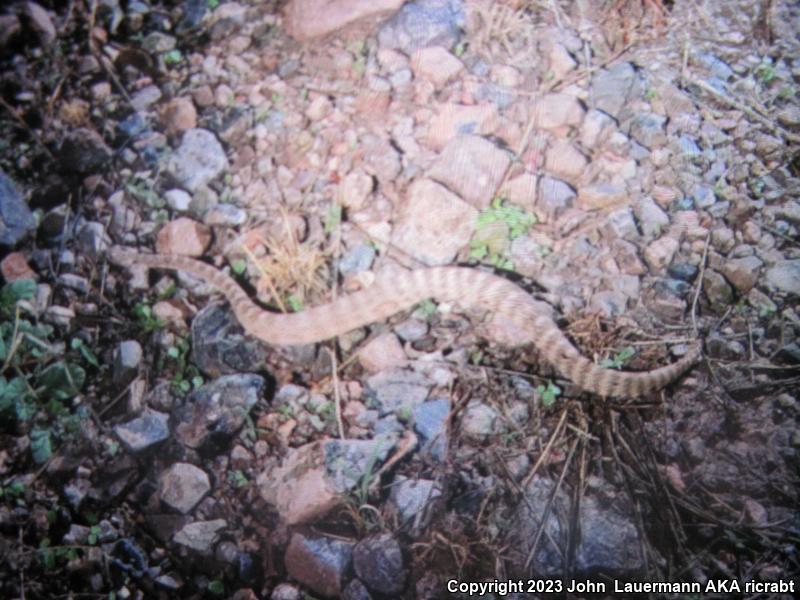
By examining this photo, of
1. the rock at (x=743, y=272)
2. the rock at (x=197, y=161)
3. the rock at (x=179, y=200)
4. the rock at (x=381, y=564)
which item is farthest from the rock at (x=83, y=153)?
the rock at (x=743, y=272)

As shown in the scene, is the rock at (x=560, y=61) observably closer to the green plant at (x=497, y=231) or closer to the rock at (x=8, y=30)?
the green plant at (x=497, y=231)

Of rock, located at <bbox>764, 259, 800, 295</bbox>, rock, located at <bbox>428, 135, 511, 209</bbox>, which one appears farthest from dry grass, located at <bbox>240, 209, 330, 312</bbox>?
rock, located at <bbox>764, 259, 800, 295</bbox>

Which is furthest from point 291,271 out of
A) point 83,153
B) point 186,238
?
point 83,153

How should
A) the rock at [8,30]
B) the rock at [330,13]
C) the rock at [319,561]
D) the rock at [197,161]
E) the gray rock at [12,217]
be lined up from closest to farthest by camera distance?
the rock at [319,561] → the gray rock at [12,217] → the rock at [197,161] → the rock at [330,13] → the rock at [8,30]

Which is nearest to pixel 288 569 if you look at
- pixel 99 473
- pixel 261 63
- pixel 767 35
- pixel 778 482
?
pixel 99 473

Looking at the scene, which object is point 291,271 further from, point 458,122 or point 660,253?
point 660,253

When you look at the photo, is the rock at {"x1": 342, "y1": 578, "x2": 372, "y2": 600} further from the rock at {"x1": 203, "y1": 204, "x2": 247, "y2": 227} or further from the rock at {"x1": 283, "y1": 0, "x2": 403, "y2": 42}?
the rock at {"x1": 283, "y1": 0, "x2": 403, "y2": 42}

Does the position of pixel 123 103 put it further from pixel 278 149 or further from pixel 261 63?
pixel 278 149
